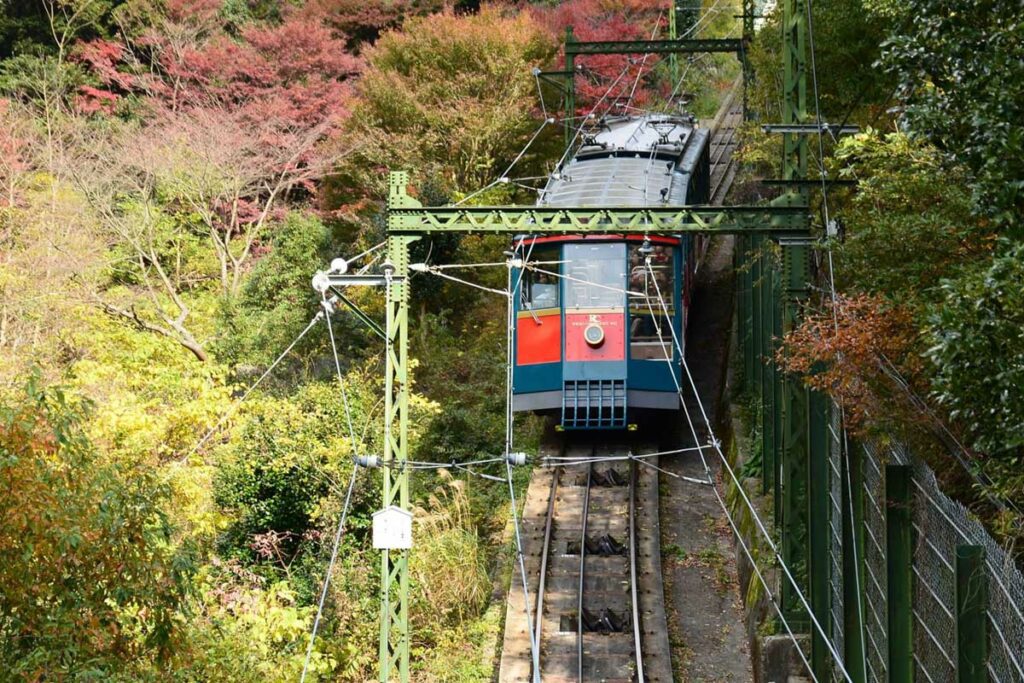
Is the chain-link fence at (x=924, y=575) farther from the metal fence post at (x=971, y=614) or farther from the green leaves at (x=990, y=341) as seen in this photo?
the green leaves at (x=990, y=341)

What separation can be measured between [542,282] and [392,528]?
869 cm

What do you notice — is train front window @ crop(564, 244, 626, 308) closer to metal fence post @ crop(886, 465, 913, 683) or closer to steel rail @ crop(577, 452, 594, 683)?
steel rail @ crop(577, 452, 594, 683)

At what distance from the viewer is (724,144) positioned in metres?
41.8

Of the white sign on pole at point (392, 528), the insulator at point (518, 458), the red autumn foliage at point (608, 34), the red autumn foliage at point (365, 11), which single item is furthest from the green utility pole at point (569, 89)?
the white sign on pole at point (392, 528)

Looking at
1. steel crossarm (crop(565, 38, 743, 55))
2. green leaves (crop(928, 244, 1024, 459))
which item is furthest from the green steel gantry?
steel crossarm (crop(565, 38, 743, 55))

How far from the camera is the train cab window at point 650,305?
21859 mm

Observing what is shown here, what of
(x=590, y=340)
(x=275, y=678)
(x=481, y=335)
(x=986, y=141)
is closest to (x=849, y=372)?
(x=986, y=141)

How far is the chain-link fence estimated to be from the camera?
778 centimetres

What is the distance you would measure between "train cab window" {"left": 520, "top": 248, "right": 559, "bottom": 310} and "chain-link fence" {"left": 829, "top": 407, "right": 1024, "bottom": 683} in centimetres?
724

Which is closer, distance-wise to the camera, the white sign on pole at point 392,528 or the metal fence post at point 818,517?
the white sign on pole at point 392,528

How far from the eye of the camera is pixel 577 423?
72.0ft

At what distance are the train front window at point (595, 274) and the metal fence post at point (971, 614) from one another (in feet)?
45.4

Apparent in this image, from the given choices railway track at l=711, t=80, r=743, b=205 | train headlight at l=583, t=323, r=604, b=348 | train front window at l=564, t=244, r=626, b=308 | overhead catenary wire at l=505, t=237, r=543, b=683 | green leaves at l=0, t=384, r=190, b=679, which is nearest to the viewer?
green leaves at l=0, t=384, r=190, b=679

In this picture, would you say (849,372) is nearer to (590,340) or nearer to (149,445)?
(590,340)
